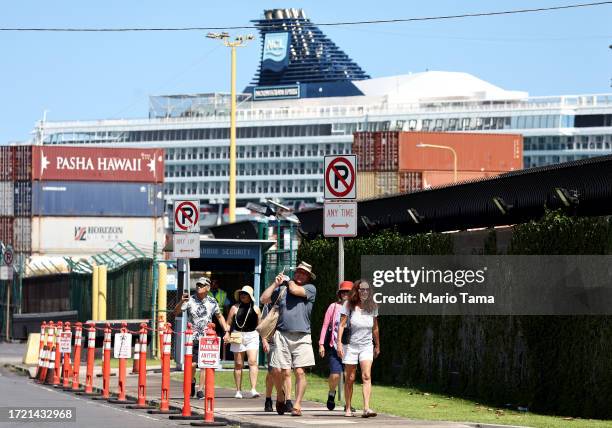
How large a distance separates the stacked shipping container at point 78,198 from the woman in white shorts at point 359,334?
6206 centimetres

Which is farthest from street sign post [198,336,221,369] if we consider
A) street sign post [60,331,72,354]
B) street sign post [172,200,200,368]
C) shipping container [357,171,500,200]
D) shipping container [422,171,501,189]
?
shipping container [357,171,500,200]

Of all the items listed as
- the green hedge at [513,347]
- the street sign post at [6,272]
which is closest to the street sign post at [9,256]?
the street sign post at [6,272]

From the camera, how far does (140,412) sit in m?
21.6

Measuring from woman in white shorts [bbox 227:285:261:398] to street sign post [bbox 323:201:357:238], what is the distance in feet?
10.9

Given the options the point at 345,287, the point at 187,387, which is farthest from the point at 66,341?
the point at 345,287

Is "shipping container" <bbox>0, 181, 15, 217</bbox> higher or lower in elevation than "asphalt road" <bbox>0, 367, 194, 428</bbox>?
higher

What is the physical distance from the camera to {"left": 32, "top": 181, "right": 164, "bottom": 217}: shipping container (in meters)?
83.2

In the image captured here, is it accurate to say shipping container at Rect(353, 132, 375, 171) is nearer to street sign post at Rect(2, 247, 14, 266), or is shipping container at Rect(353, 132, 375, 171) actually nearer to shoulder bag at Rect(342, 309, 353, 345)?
street sign post at Rect(2, 247, 14, 266)

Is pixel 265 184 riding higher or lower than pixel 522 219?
higher

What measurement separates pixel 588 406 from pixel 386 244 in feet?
25.6

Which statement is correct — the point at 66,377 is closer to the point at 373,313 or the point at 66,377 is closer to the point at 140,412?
the point at 140,412

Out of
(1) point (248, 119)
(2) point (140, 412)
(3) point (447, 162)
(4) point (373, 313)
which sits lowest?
(2) point (140, 412)

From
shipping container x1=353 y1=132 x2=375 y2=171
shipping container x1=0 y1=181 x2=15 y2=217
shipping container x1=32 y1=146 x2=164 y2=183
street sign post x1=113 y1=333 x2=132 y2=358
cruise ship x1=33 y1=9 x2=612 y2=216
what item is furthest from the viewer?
cruise ship x1=33 y1=9 x2=612 y2=216

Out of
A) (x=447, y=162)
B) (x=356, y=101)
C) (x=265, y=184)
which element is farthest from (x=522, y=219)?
(x=356, y=101)
